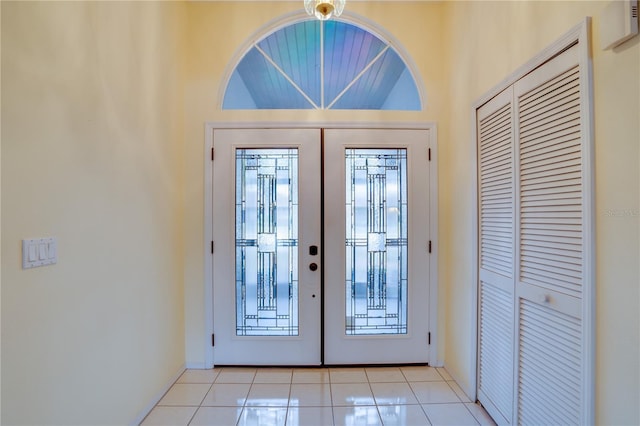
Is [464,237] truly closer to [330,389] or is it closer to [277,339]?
[330,389]

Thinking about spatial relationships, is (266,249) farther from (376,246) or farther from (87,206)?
(87,206)

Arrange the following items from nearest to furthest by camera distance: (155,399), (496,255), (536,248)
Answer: (536,248)
(496,255)
(155,399)

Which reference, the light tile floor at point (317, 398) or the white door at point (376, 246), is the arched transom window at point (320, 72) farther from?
the light tile floor at point (317, 398)

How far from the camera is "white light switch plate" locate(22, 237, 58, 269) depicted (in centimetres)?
117

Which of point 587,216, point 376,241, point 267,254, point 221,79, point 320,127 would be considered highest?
point 221,79

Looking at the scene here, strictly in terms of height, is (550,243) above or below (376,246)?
above

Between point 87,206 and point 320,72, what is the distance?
6.77ft

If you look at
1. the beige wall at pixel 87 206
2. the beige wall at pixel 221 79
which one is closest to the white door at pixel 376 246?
the beige wall at pixel 221 79

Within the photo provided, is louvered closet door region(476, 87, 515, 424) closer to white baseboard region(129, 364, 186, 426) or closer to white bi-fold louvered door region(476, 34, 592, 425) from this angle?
white bi-fold louvered door region(476, 34, 592, 425)

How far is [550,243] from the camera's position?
1460 mm

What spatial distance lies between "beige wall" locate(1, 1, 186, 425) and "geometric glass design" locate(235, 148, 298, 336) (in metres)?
0.56

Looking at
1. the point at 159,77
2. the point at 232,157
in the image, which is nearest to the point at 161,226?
the point at 232,157

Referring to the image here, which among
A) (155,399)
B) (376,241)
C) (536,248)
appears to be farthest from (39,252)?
(536,248)

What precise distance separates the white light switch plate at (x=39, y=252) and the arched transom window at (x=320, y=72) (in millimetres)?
1811
